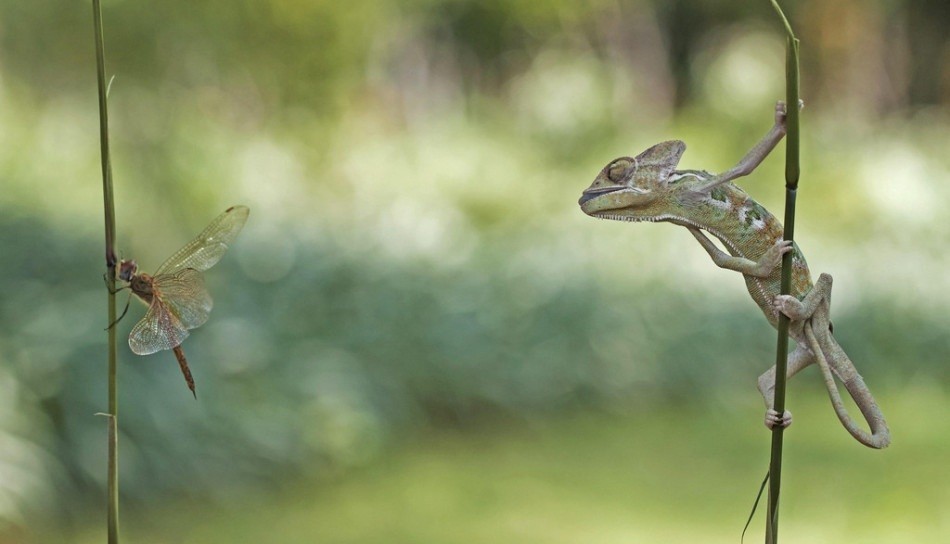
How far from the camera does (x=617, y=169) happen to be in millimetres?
375

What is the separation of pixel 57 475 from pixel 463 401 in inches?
40.6

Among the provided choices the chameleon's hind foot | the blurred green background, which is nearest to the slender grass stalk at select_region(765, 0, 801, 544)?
the chameleon's hind foot

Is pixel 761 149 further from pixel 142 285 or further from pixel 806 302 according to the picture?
pixel 142 285

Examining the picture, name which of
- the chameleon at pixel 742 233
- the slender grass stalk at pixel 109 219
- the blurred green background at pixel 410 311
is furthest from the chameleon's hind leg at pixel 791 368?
the blurred green background at pixel 410 311

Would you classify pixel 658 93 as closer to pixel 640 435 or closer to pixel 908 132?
pixel 908 132

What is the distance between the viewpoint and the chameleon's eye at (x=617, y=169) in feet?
1.22

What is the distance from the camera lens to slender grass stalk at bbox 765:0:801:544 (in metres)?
0.31

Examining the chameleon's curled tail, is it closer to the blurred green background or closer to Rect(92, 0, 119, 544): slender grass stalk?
Rect(92, 0, 119, 544): slender grass stalk

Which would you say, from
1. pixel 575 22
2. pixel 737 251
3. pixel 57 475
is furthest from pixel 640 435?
pixel 575 22

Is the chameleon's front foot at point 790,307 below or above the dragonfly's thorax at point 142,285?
below

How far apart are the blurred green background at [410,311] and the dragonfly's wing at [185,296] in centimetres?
141

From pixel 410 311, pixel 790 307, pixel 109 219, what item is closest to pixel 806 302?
pixel 790 307

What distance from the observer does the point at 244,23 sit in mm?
2967

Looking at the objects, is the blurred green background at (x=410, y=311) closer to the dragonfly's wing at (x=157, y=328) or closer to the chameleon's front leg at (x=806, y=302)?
the dragonfly's wing at (x=157, y=328)
